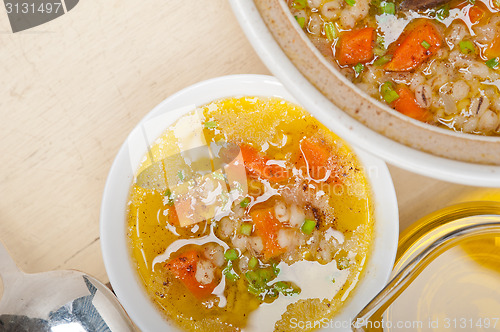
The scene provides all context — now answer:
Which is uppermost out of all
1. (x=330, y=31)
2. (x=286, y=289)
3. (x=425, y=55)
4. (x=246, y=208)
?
(x=330, y=31)

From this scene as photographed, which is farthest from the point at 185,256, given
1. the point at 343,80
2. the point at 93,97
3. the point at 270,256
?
the point at 343,80

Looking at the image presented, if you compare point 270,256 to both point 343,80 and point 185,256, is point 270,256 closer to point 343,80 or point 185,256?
point 185,256

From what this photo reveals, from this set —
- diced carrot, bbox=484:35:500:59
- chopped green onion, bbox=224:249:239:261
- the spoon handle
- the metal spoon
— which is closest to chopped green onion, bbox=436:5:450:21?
diced carrot, bbox=484:35:500:59

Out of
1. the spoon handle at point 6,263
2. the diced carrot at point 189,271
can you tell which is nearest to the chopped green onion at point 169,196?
the diced carrot at point 189,271

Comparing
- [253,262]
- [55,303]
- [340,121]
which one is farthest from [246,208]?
[55,303]

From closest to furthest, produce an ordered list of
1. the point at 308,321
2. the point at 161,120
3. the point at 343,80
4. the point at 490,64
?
the point at 343,80, the point at 490,64, the point at 161,120, the point at 308,321

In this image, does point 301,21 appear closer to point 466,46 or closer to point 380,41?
Result: point 380,41
